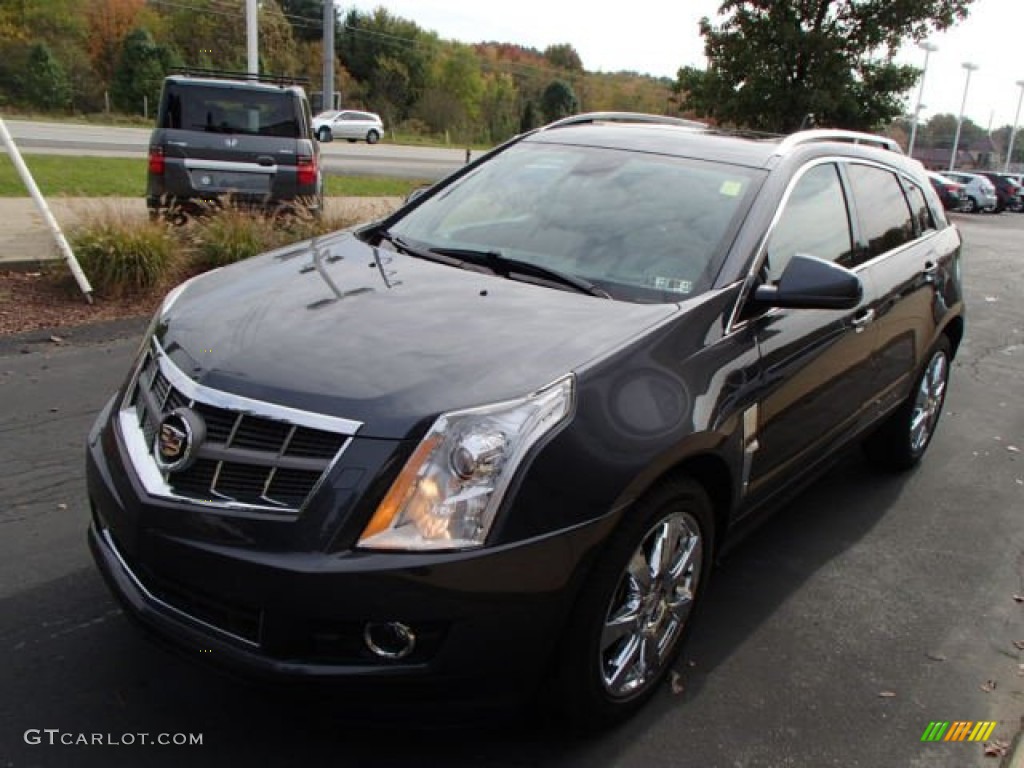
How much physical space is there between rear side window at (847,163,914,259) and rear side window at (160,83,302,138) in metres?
7.41

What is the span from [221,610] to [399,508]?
Result: 55cm

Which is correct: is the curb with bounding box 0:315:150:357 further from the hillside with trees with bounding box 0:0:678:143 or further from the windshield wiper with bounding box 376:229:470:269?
→ the hillside with trees with bounding box 0:0:678:143

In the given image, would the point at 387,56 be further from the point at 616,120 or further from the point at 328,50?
the point at 616,120

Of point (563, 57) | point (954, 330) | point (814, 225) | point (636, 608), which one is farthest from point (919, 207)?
point (563, 57)

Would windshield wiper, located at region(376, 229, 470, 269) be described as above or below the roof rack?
below

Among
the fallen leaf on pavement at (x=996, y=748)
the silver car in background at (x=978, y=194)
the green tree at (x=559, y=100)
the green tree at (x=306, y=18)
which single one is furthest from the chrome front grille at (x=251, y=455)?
the green tree at (x=306, y=18)

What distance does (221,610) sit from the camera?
2.31 metres

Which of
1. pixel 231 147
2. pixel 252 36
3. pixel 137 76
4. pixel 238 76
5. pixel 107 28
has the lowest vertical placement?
pixel 231 147

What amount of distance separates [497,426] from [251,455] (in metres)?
0.63

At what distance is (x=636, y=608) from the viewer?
2.69 metres

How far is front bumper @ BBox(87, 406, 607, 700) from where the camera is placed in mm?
2162

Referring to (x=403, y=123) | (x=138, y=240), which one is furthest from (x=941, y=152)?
(x=138, y=240)

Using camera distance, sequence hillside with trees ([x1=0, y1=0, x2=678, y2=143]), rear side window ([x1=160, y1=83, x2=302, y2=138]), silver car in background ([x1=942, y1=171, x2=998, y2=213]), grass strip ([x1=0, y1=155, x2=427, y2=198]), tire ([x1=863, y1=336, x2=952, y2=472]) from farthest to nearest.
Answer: hillside with trees ([x1=0, y1=0, x2=678, y2=143]) < silver car in background ([x1=942, y1=171, x2=998, y2=213]) < grass strip ([x1=0, y1=155, x2=427, y2=198]) < rear side window ([x1=160, y1=83, x2=302, y2=138]) < tire ([x1=863, y1=336, x2=952, y2=472])

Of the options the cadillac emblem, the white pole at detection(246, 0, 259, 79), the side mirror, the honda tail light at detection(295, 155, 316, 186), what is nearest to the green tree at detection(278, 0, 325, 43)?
the white pole at detection(246, 0, 259, 79)
